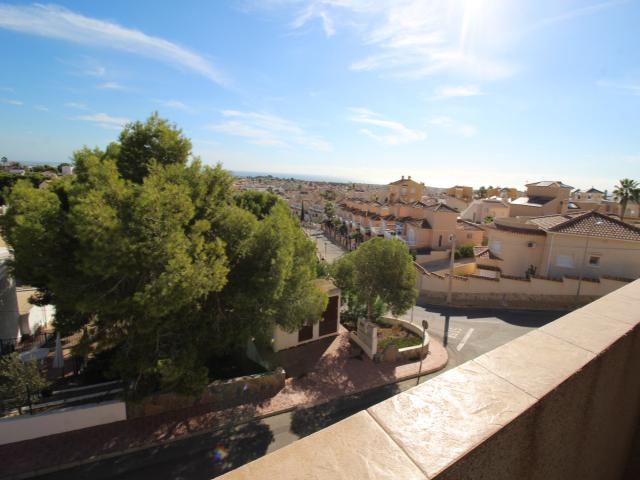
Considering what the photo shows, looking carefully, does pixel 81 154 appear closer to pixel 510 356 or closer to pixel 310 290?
pixel 310 290

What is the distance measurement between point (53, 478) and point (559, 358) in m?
12.4

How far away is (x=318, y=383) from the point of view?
45.2 feet

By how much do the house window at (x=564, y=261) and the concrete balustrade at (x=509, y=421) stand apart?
25995mm

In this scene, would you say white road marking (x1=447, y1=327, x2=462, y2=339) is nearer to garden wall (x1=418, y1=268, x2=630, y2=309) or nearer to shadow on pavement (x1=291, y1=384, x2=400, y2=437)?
garden wall (x1=418, y1=268, x2=630, y2=309)

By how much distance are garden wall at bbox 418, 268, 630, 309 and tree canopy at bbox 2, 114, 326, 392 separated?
15.2 m

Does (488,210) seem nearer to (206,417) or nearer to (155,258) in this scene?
(206,417)

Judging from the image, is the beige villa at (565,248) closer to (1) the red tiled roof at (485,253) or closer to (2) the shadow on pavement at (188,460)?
(1) the red tiled roof at (485,253)

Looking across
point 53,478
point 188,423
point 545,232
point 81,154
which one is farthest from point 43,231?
point 545,232

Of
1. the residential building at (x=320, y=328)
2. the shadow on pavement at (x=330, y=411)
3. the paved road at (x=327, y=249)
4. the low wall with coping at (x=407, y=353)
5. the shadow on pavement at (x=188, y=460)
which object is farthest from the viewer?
the paved road at (x=327, y=249)

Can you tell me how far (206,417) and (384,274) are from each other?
31.6 feet

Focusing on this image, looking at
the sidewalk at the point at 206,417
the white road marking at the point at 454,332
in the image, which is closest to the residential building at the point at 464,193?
the white road marking at the point at 454,332

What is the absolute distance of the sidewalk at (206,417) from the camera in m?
9.56

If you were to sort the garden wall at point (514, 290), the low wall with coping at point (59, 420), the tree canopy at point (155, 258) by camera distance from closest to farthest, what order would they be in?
1. the tree canopy at point (155, 258)
2. the low wall with coping at point (59, 420)
3. the garden wall at point (514, 290)

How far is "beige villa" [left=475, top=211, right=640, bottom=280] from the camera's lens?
22375 millimetres
